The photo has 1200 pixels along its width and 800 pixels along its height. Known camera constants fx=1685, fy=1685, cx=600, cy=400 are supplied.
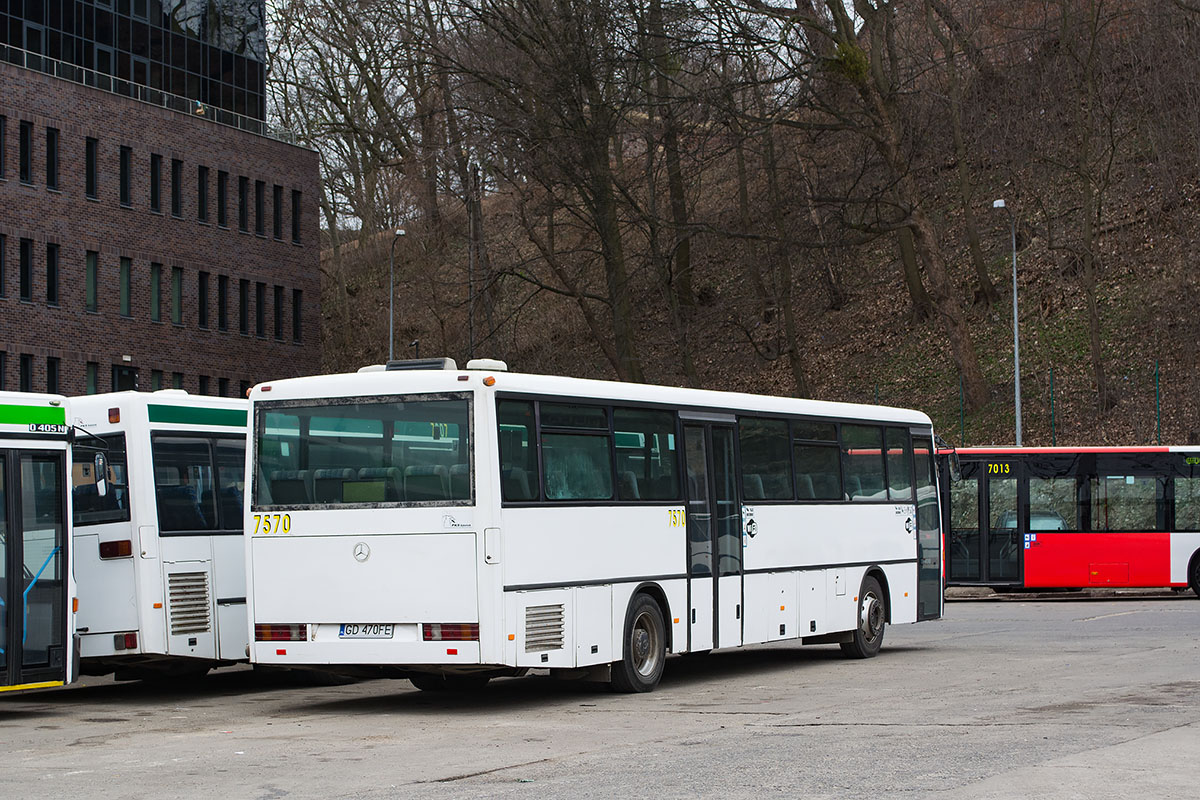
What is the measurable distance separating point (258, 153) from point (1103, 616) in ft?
147

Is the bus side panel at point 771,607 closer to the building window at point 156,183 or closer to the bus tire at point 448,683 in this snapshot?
the bus tire at point 448,683

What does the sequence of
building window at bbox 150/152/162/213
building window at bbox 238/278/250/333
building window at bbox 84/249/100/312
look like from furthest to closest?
building window at bbox 238/278/250/333 < building window at bbox 150/152/162/213 < building window at bbox 84/249/100/312

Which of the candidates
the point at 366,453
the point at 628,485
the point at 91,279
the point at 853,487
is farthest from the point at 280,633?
the point at 91,279

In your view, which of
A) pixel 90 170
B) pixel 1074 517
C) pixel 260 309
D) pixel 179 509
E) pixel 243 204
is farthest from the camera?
pixel 260 309

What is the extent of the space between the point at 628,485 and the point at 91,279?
44.0 m

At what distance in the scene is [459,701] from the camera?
15.5 m

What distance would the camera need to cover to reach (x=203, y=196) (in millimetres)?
61094

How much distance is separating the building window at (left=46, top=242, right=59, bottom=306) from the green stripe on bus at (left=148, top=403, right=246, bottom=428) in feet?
129

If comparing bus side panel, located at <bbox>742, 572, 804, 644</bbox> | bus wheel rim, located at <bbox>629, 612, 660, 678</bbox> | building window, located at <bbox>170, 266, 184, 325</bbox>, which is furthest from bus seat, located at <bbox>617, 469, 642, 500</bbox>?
building window, located at <bbox>170, 266, 184, 325</bbox>

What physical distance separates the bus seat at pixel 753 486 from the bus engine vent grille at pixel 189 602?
5503 millimetres

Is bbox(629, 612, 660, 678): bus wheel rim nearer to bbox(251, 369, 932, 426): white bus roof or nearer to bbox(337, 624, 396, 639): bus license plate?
bbox(251, 369, 932, 426): white bus roof

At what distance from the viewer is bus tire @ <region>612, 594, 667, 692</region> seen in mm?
15398

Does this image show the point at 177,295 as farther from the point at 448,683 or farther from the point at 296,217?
the point at 448,683

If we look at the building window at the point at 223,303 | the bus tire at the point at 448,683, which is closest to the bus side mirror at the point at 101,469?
the bus tire at the point at 448,683
